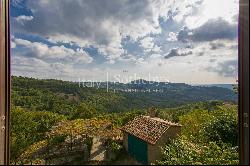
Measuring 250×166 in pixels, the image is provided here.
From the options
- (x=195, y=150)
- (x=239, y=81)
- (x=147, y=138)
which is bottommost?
(x=195, y=150)

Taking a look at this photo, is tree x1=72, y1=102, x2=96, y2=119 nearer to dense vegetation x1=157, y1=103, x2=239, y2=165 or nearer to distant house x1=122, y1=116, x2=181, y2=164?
distant house x1=122, y1=116, x2=181, y2=164

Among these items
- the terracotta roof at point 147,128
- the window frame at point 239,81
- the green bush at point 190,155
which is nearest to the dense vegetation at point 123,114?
the green bush at point 190,155

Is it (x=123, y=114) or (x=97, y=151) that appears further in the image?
(x=123, y=114)

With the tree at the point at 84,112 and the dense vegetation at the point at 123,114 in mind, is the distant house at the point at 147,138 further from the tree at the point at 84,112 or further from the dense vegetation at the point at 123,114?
the tree at the point at 84,112

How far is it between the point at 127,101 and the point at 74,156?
1.56 metres

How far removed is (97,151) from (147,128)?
1.25ft

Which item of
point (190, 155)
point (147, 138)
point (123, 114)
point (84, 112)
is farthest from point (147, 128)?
Result: point (84, 112)

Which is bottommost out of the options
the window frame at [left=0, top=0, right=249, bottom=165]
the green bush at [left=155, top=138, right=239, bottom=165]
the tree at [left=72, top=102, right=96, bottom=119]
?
the green bush at [left=155, top=138, right=239, bottom=165]

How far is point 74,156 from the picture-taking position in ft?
5.89

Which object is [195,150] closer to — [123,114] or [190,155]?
[190,155]

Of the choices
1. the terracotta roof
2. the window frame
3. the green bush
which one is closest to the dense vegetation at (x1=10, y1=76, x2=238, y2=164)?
the green bush

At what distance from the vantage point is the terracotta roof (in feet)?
6.02

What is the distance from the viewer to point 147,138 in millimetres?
1836

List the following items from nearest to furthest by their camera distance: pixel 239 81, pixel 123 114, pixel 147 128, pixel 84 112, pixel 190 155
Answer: pixel 239 81 → pixel 190 155 → pixel 147 128 → pixel 123 114 → pixel 84 112
